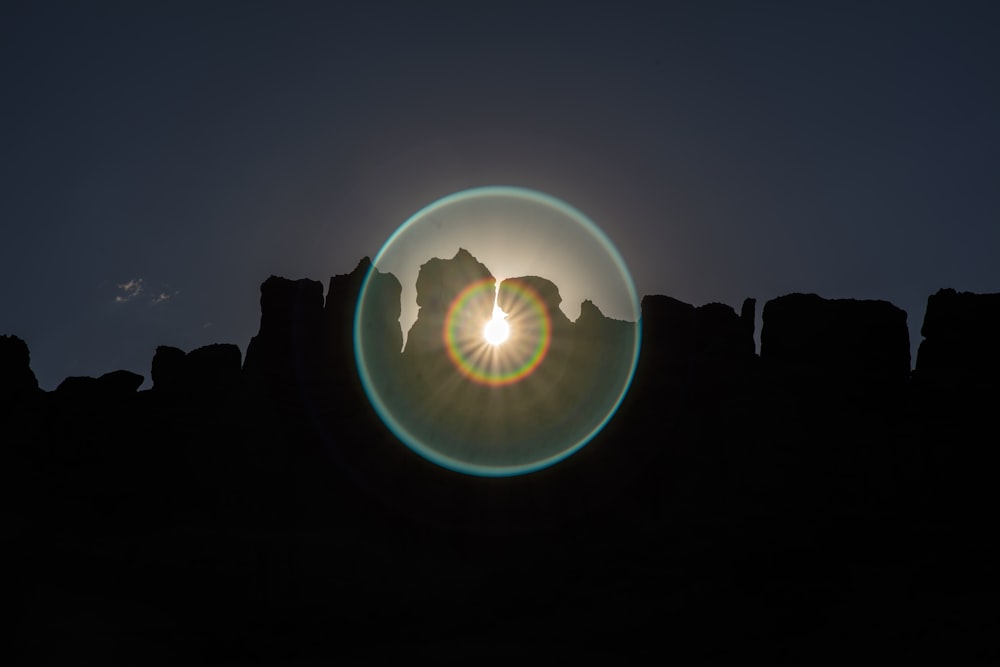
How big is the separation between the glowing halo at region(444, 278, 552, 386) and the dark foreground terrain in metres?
6.51

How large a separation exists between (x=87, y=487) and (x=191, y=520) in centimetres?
875

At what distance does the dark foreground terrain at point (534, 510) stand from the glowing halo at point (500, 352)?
6507 mm

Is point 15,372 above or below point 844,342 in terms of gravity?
below

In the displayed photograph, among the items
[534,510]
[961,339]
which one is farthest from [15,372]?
[961,339]

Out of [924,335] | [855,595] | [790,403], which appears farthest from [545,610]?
[924,335]

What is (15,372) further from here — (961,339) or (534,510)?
(961,339)

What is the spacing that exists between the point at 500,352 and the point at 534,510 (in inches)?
421

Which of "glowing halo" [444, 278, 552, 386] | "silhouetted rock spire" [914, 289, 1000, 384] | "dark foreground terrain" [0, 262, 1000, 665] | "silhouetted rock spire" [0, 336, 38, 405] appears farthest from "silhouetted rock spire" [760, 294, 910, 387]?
"silhouetted rock spire" [0, 336, 38, 405]

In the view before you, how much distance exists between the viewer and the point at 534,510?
1682 inches

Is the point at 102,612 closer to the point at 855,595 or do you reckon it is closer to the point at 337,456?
the point at 337,456

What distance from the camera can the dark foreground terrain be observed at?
102ft

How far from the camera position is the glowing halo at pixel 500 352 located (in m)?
48.0

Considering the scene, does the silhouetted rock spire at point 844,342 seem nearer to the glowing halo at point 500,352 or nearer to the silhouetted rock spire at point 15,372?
the glowing halo at point 500,352

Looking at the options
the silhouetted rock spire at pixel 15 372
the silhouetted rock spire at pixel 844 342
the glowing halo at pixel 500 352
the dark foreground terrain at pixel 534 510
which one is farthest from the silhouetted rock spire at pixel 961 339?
the silhouetted rock spire at pixel 15 372
